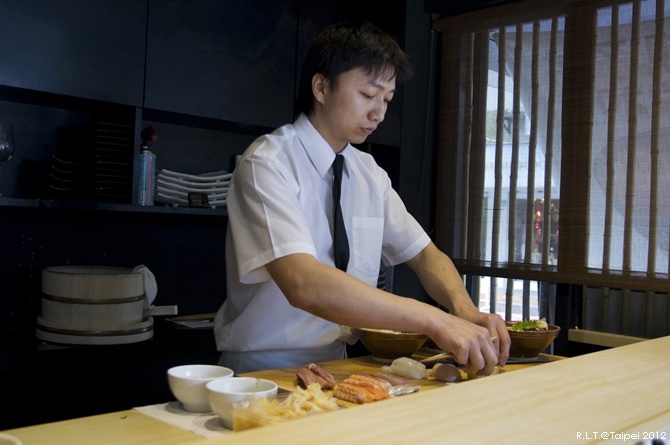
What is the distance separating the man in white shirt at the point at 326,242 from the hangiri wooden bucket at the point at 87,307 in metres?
0.76

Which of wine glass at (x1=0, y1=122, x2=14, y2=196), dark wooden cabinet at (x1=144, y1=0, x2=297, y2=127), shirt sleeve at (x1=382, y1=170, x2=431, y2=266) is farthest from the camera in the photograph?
dark wooden cabinet at (x1=144, y1=0, x2=297, y2=127)

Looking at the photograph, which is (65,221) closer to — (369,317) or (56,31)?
(56,31)

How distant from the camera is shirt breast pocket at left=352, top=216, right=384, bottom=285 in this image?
82.0 inches

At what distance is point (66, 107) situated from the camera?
293 cm

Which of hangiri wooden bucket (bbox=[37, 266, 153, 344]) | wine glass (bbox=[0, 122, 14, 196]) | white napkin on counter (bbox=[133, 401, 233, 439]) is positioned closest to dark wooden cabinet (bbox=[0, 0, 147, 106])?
wine glass (bbox=[0, 122, 14, 196])

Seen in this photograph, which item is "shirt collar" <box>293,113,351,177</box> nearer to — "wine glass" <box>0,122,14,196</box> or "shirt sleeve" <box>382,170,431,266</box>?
"shirt sleeve" <box>382,170,431,266</box>

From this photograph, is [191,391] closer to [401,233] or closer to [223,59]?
[401,233]

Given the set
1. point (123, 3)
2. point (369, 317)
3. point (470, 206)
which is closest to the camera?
point (369, 317)

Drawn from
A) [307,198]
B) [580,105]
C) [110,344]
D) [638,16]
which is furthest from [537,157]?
[110,344]

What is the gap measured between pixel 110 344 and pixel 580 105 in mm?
2397

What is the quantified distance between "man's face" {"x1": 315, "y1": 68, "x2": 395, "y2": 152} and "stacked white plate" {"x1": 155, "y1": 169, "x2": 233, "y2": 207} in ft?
4.30

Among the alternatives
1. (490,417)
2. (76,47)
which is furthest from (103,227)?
(490,417)

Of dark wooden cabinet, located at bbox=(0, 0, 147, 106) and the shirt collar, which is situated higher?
dark wooden cabinet, located at bbox=(0, 0, 147, 106)

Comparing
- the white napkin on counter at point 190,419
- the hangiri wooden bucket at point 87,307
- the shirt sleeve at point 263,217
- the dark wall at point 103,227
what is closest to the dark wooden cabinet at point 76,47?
the dark wall at point 103,227
